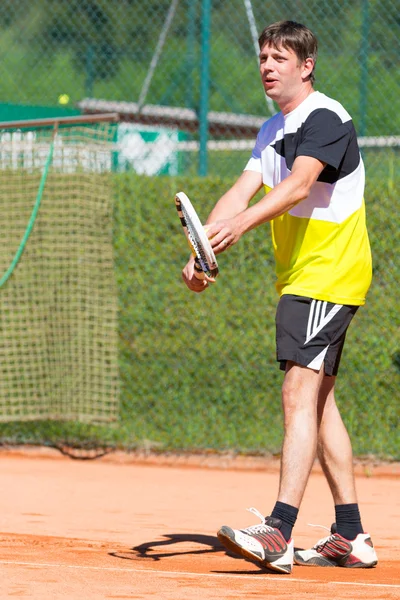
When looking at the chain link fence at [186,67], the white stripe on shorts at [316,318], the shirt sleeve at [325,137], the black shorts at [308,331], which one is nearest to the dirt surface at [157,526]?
the black shorts at [308,331]

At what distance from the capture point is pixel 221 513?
19.0 feet

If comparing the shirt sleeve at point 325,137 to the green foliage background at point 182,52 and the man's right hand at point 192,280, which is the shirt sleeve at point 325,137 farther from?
the green foliage background at point 182,52

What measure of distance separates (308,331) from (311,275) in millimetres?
228

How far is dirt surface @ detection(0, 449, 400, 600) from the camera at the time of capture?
3803 millimetres

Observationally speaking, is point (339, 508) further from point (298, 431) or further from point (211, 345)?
point (211, 345)

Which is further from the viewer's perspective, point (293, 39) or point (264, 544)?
point (293, 39)

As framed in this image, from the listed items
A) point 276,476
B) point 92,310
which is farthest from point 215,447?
point 92,310

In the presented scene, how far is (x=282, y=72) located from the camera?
431 cm

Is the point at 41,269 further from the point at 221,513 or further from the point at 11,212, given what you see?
the point at 221,513

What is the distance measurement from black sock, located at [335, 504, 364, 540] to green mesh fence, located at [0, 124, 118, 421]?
353 cm

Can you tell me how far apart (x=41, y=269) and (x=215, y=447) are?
71.3 inches

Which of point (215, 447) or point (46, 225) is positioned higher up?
point (46, 225)

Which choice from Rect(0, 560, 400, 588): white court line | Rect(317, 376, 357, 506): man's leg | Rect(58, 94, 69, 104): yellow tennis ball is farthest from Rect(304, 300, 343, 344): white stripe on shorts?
Rect(58, 94, 69, 104): yellow tennis ball

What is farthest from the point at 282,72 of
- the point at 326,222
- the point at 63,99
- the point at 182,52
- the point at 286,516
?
the point at 63,99
